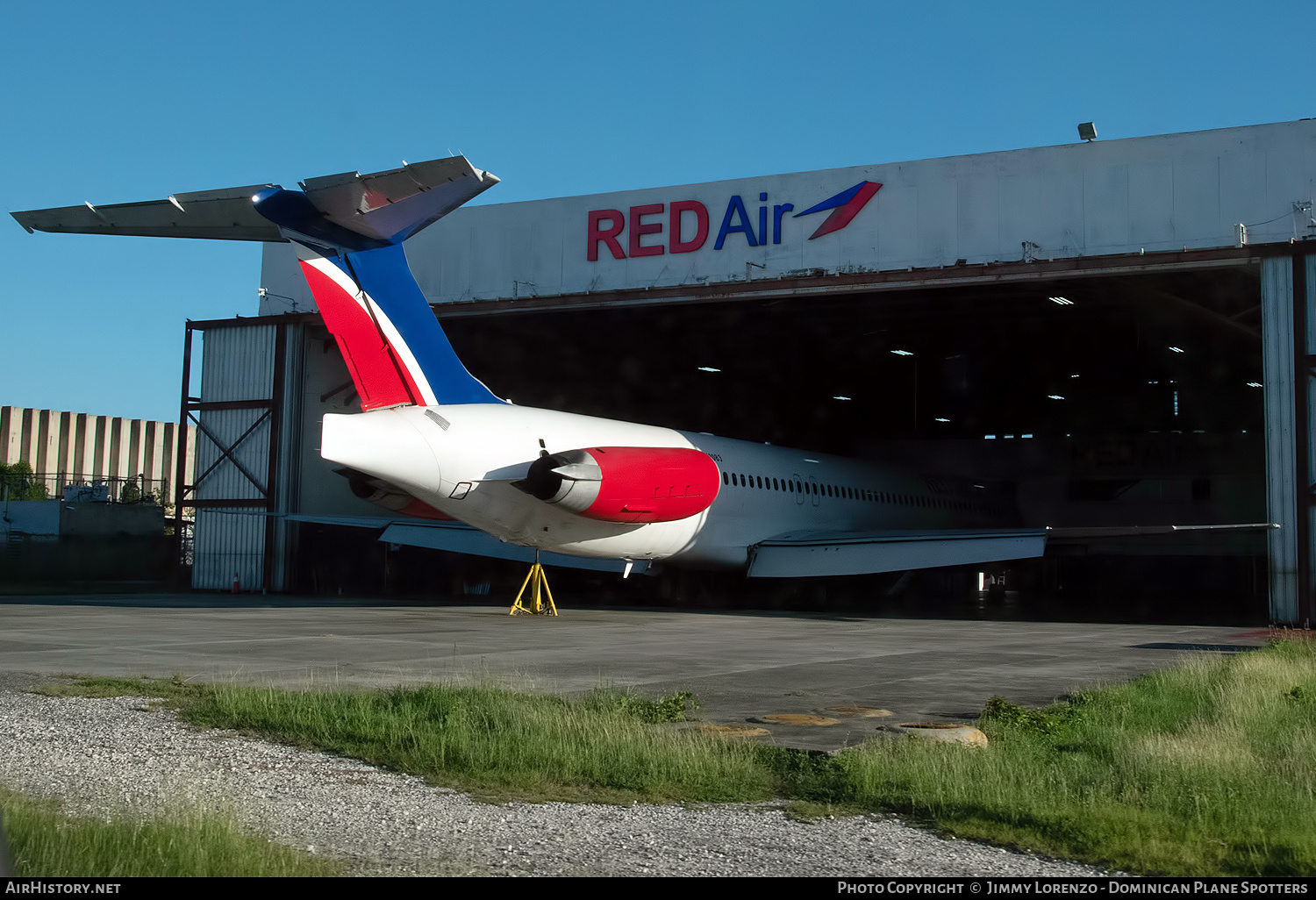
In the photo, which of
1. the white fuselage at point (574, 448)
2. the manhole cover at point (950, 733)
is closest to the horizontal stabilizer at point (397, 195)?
the white fuselage at point (574, 448)

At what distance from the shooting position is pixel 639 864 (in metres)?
4.49

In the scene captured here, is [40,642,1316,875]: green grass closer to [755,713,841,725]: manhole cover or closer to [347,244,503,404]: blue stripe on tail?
[755,713,841,725]: manhole cover

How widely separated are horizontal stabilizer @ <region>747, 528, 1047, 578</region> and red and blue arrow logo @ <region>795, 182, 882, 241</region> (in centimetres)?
642

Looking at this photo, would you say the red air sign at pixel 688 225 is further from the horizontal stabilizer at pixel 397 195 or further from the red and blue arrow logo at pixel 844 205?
the horizontal stabilizer at pixel 397 195

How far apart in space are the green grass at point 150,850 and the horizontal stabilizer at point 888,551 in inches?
726

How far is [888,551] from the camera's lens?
74.4ft

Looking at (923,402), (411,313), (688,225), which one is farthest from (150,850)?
(923,402)

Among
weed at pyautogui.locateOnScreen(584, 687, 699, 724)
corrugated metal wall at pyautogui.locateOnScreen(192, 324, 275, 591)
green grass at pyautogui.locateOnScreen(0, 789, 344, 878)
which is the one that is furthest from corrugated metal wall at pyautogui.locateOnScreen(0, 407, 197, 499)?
green grass at pyautogui.locateOnScreen(0, 789, 344, 878)

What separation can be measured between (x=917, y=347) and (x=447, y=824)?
28595mm

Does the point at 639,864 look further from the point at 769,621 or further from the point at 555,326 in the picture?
the point at 555,326

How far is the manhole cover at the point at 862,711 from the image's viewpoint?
863 cm

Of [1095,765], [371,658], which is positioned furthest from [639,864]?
[371,658]

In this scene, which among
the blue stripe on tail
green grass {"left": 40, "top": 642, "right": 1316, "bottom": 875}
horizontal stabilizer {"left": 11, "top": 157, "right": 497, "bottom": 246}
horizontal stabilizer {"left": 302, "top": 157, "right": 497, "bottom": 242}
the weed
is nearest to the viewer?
green grass {"left": 40, "top": 642, "right": 1316, "bottom": 875}

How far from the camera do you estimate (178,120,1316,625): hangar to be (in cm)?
2133
